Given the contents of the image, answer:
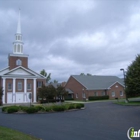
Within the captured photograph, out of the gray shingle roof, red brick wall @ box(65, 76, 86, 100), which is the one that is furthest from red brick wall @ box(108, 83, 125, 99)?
red brick wall @ box(65, 76, 86, 100)

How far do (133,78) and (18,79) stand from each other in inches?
1041

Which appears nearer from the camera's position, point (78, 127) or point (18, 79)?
point (78, 127)

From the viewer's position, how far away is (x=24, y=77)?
46250 millimetres

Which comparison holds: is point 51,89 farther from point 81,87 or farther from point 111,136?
point 111,136

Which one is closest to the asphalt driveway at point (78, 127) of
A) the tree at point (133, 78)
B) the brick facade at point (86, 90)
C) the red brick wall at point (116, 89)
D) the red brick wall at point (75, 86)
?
the tree at point (133, 78)

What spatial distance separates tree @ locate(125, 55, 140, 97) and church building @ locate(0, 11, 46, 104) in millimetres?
22587

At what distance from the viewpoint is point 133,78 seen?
3394 centimetres

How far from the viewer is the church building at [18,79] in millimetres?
44219

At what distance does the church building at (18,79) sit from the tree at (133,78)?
889 inches

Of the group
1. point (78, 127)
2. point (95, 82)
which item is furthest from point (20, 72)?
point (78, 127)

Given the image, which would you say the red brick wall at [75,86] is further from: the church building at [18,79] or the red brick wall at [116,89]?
the church building at [18,79]

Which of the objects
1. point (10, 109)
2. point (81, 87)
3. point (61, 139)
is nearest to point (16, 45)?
point (81, 87)

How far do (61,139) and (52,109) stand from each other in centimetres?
1461

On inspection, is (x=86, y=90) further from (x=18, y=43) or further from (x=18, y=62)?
(x=18, y=43)
